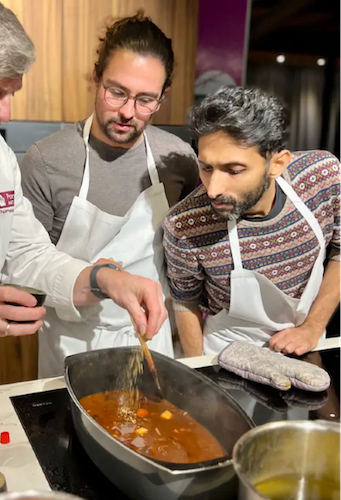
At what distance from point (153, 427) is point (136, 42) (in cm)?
110

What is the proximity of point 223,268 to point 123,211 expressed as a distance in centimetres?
37

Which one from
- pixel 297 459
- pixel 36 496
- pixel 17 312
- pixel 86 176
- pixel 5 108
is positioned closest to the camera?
pixel 36 496

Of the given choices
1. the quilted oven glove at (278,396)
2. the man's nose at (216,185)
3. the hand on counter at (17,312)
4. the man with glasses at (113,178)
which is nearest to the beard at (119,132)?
the man with glasses at (113,178)

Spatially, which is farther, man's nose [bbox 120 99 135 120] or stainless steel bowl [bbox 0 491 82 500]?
man's nose [bbox 120 99 135 120]

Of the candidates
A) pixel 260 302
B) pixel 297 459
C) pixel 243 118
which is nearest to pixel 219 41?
pixel 243 118

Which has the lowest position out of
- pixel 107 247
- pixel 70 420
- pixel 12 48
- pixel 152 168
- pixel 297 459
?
pixel 70 420

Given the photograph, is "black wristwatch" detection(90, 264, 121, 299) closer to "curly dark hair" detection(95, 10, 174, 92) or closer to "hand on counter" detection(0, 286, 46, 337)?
"hand on counter" detection(0, 286, 46, 337)

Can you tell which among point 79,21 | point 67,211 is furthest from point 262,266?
point 79,21

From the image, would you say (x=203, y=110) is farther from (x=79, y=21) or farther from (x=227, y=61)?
(x=227, y=61)

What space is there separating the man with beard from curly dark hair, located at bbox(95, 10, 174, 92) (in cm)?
26

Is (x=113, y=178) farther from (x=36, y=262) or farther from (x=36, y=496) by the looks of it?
(x=36, y=496)

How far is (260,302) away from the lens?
1.58m

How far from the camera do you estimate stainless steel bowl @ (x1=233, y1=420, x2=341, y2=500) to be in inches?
28.4

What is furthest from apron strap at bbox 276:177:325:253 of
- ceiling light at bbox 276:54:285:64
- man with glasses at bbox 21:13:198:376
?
ceiling light at bbox 276:54:285:64
